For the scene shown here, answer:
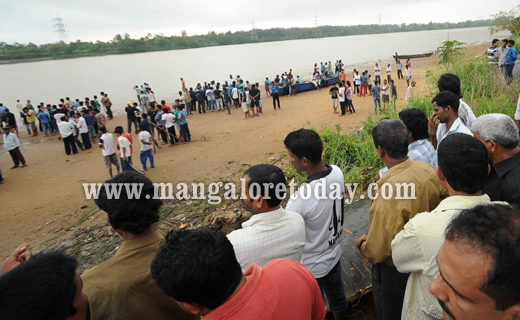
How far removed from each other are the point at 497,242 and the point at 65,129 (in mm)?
13454

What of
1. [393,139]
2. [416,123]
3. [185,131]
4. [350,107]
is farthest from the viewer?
[350,107]

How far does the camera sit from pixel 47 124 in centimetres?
1557

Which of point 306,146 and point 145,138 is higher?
point 306,146

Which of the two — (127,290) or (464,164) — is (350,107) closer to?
(464,164)

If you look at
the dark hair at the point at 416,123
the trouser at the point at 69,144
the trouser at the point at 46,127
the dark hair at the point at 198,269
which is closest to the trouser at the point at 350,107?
the dark hair at the point at 416,123

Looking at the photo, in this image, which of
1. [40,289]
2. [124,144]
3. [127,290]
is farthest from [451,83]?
[124,144]

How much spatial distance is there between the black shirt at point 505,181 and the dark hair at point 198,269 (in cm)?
200

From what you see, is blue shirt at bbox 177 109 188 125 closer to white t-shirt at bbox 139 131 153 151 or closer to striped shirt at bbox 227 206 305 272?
white t-shirt at bbox 139 131 153 151

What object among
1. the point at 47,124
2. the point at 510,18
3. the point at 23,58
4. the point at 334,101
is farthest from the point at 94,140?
the point at 23,58

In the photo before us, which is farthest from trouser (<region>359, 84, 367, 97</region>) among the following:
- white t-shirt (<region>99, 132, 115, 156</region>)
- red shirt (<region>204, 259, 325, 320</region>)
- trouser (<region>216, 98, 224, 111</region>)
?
red shirt (<region>204, 259, 325, 320</region>)

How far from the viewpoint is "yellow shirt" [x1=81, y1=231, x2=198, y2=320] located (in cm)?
147

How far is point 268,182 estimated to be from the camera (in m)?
1.90

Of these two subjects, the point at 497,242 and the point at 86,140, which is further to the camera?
the point at 86,140

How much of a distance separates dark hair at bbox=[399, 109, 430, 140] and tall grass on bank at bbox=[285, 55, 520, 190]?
2517 millimetres
